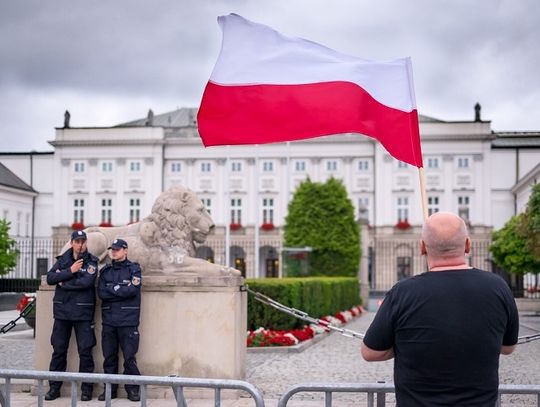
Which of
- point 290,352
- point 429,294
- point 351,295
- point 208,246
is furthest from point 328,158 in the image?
point 429,294

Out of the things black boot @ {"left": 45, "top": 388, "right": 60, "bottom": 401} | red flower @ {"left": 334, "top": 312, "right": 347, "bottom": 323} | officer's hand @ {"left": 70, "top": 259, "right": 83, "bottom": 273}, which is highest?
officer's hand @ {"left": 70, "top": 259, "right": 83, "bottom": 273}

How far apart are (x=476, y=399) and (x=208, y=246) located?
63.4 meters

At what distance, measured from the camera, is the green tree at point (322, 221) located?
52.3 m

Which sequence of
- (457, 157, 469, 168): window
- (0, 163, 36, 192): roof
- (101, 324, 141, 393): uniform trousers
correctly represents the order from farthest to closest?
(457, 157, 469, 168): window → (0, 163, 36, 192): roof → (101, 324, 141, 393): uniform trousers

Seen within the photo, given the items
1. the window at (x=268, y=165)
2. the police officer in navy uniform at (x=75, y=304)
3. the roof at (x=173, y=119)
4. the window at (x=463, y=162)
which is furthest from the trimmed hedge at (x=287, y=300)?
the roof at (x=173, y=119)

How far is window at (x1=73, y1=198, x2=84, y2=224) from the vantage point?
241 ft

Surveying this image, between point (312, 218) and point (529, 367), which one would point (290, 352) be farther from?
point (312, 218)

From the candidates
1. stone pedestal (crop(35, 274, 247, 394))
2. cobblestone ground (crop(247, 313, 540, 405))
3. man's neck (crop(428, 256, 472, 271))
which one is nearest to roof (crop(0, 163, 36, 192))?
cobblestone ground (crop(247, 313, 540, 405))

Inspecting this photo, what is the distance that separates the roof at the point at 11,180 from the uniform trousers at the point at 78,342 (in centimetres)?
6004

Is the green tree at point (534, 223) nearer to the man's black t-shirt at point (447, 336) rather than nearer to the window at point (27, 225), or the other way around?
the man's black t-shirt at point (447, 336)

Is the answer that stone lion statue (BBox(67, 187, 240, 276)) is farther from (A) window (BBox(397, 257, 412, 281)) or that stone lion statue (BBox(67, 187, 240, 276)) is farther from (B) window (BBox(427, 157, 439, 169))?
(B) window (BBox(427, 157, 439, 169))

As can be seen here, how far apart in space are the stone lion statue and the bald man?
583 centimetres

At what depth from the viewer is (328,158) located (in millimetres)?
71000

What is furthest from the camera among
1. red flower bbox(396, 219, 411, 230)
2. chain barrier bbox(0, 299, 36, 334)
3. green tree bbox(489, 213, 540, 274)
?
red flower bbox(396, 219, 411, 230)
